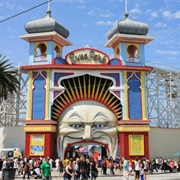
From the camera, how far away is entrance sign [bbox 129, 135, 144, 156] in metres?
32.0

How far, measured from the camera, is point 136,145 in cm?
3212

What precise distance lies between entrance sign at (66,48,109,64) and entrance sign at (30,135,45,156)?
7.99 metres

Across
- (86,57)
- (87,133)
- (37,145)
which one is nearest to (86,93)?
(86,57)

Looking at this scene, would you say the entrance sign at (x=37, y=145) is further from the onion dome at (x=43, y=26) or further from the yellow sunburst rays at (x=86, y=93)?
the onion dome at (x=43, y=26)

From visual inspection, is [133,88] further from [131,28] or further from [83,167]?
[83,167]

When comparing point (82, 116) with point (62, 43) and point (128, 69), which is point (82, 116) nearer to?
point (128, 69)

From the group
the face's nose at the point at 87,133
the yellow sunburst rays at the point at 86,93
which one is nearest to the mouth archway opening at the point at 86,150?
the face's nose at the point at 87,133

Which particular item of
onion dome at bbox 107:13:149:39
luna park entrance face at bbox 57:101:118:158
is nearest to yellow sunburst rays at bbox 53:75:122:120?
luna park entrance face at bbox 57:101:118:158

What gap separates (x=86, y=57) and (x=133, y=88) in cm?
558

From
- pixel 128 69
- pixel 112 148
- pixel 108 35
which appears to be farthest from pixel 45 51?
pixel 112 148

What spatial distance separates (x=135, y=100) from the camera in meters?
33.0

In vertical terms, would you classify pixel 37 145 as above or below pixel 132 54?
below

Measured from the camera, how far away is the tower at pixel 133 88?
32.1 metres

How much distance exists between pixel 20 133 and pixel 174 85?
20.3 meters
